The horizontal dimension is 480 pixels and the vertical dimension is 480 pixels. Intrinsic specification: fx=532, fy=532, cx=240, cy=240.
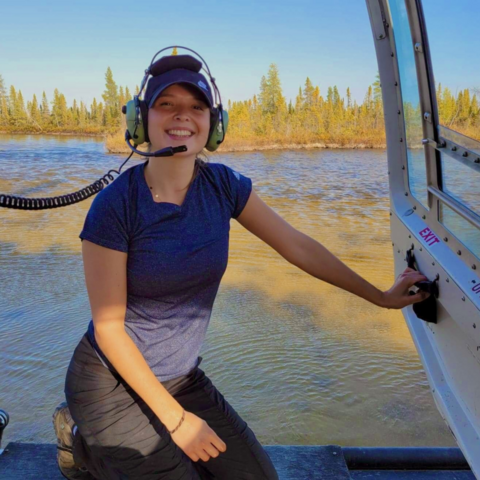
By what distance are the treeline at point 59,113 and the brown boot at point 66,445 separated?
92489 mm

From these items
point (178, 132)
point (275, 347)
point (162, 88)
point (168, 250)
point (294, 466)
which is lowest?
point (275, 347)

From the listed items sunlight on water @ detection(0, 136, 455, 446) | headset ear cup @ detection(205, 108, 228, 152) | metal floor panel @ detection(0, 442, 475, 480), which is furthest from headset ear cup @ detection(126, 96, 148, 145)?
sunlight on water @ detection(0, 136, 455, 446)

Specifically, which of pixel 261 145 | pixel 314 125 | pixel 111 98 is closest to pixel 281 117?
pixel 314 125

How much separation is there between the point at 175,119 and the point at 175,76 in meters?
0.14

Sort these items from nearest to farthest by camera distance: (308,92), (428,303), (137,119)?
(137,119), (428,303), (308,92)

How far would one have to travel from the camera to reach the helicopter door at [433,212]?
1697 mm

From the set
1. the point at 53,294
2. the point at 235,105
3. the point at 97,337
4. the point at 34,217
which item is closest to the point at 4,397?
the point at 53,294

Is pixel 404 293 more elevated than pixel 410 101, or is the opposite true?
pixel 410 101

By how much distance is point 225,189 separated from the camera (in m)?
2.03

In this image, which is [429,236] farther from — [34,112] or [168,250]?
[34,112]

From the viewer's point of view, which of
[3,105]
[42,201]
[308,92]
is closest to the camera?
[42,201]

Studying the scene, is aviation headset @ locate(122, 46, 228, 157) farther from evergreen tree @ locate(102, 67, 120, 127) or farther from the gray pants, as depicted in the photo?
evergreen tree @ locate(102, 67, 120, 127)

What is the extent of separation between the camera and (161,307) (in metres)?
1.87

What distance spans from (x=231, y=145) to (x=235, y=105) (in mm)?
24533
